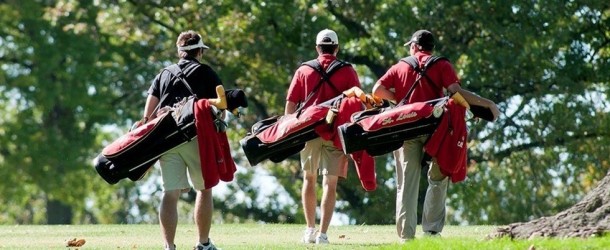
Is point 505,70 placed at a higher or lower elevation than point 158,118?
higher

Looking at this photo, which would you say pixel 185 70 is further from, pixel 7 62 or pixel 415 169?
pixel 7 62

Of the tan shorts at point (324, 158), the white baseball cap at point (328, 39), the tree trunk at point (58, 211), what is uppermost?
the tree trunk at point (58, 211)

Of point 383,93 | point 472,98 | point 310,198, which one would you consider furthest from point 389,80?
point 310,198

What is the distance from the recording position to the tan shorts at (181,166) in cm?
1340

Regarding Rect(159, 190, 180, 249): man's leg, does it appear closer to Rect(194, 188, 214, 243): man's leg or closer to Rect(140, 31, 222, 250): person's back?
Rect(140, 31, 222, 250): person's back

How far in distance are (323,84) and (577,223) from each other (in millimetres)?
2694

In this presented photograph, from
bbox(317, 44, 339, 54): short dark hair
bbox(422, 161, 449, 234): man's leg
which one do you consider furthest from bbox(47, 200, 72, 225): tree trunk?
bbox(422, 161, 449, 234): man's leg

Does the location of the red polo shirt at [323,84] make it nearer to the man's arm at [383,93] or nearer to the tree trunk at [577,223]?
the man's arm at [383,93]

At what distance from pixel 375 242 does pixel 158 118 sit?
119 inches

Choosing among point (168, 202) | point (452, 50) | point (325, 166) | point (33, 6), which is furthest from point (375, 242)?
point (33, 6)

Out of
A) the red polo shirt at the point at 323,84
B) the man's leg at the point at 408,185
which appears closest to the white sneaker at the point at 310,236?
the man's leg at the point at 408,185

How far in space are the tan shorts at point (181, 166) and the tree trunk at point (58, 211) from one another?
31956mm

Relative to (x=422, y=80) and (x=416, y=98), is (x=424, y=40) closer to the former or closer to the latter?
(x=422, y=80)

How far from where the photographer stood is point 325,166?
1531cm
